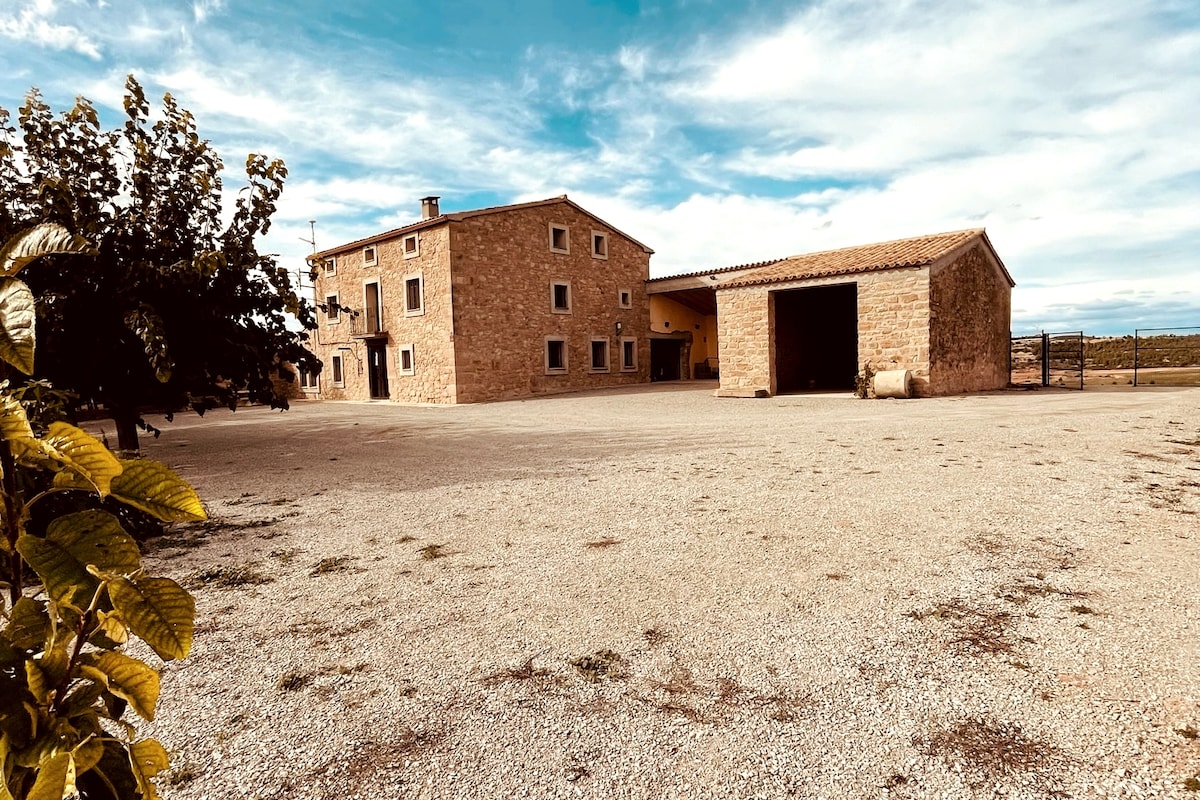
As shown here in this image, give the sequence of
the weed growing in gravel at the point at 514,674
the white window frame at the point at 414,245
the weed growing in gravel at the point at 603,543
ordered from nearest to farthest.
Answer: the weed growing in gravel at the point at 514,674 → the weed growing in gravel at the point at 603,543 → the white window frame at the point at 414,245

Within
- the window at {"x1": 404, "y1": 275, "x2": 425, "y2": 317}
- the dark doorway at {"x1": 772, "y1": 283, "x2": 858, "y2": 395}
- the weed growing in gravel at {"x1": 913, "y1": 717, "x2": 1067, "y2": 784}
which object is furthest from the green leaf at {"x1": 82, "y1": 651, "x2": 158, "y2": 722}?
the window at {"x1": 404, "y1": 275, "x2": 425, "y2": 317}

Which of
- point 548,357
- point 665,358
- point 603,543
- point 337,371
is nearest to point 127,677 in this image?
point 603,543

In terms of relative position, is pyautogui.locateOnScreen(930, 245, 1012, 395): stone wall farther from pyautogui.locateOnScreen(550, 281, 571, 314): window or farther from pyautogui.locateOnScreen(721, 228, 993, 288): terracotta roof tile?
pyautogui.locateOnScreen(550, 281, 571, 314): window

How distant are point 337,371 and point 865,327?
19.7 meters

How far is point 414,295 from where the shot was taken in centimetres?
2162

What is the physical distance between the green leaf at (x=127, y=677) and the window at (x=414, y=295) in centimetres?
2116

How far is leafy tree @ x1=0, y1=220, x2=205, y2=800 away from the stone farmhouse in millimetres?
19309

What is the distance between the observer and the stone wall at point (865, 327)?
595 inches

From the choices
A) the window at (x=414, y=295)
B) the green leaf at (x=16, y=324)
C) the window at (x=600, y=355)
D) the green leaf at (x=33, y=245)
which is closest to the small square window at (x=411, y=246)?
the window at (x=414, y=295)

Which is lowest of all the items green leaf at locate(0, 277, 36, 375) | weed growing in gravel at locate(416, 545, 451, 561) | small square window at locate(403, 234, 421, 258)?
weed growing in gravel at locate(416, 545, 451, 561)

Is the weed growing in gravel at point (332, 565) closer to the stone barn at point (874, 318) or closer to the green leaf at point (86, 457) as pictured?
the green leaf at point (86, 457)

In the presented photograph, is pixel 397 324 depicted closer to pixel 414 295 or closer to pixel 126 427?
pixel 414 295

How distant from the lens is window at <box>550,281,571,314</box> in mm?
22625

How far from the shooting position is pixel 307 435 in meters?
11.4
